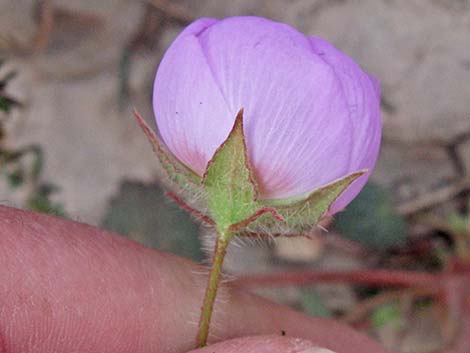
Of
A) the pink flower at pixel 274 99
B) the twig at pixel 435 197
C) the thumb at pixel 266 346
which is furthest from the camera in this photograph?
the twig at pixel 435 197

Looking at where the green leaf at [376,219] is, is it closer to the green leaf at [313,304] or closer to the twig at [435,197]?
the twig at [435,197]

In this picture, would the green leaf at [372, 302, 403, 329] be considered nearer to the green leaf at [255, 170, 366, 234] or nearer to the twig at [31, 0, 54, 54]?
the green leaf at [255, 170, 366, 234]

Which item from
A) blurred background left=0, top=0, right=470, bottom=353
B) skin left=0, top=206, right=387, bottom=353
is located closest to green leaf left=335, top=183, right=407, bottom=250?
blurred background left=0, top=0, right=470, bottom=353

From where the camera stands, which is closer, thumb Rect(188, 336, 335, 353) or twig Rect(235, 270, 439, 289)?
thumb Rect(188, 336, 335, 353)

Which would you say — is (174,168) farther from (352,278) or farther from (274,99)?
(352,278)

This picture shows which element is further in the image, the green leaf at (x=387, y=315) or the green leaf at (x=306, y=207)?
the green leaf at (x=387, y=315)

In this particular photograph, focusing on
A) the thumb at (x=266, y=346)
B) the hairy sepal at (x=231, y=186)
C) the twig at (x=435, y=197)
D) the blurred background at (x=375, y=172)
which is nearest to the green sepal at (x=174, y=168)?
the hairy sepal at (x=231, y=186)

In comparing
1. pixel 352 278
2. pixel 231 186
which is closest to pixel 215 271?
pixel 231 186
